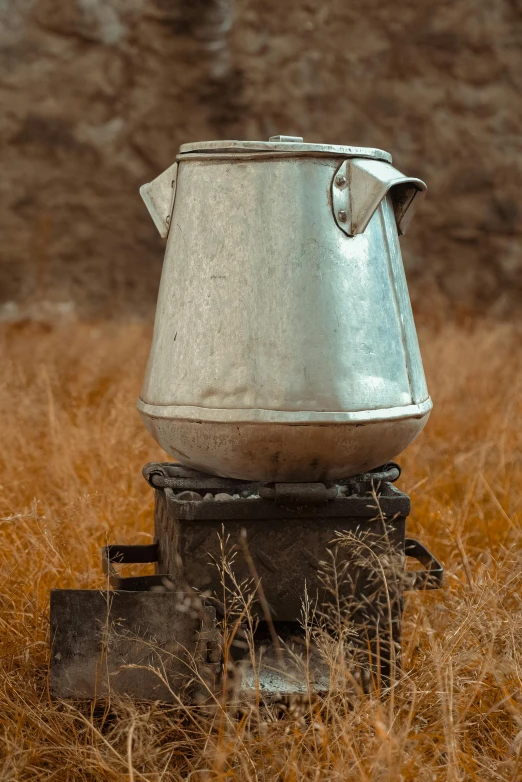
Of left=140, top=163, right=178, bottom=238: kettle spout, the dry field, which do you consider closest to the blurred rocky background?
the dry field

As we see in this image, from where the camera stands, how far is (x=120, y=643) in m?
1.59

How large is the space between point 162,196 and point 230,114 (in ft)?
14.1

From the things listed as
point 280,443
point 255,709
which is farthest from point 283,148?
point 255,709

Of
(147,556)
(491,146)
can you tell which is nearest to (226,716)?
(147,556)

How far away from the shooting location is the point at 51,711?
161cm

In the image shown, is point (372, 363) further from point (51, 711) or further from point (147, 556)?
point (51, 711)

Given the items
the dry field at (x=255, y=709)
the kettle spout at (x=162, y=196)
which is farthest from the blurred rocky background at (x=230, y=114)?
the kettle spout at (x=162, y=196)

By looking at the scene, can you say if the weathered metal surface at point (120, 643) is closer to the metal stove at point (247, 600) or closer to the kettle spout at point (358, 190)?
the metal stove at point (247, 600)

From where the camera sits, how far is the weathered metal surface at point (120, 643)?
158 centimetres

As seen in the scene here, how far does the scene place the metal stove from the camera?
159cm

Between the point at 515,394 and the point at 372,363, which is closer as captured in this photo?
the point at 372,363

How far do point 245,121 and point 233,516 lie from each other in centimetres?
474

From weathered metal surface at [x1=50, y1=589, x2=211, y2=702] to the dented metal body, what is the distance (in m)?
0.31

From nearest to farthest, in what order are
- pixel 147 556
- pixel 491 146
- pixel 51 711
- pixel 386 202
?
pixel 51 711 → pixel 386 202 → pixel 147 556 → pixel 491 146
